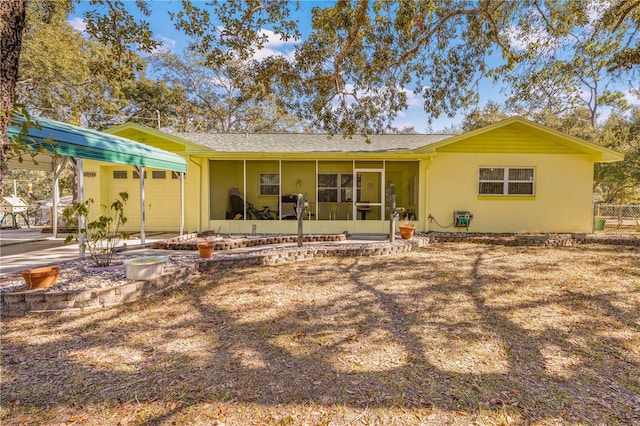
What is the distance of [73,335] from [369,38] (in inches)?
307

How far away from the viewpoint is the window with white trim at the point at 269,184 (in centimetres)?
1254

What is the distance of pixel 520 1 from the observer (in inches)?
285

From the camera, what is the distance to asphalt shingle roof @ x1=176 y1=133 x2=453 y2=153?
35.6 ft

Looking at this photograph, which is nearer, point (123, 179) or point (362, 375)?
point (362, 375)

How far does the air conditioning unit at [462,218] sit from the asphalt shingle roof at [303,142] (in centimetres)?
272

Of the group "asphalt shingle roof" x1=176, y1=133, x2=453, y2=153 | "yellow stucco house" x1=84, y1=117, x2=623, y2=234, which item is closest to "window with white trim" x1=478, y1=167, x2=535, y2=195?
"yellow stucco house" x1=84, y1=117, x2=623, y2=234

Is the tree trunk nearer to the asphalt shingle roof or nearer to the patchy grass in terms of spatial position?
the patchy grass

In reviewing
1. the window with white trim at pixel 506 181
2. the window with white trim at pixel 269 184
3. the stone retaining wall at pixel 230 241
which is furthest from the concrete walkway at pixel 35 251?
the window with white trim at pixel 506 181

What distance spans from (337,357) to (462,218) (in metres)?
8.79

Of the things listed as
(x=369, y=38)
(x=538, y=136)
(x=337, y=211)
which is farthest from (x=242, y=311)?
(x=538, y=136)

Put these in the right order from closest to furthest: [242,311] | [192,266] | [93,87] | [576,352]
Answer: [576,352] < [242,311] < [192,266] < [93,87]

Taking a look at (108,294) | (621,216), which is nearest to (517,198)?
(621,216)

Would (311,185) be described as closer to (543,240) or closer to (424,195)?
(424,195)

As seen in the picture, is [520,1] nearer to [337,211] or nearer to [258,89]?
[258,89]
